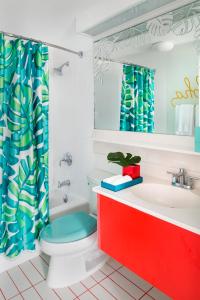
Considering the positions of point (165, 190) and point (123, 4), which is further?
point (123, 4)

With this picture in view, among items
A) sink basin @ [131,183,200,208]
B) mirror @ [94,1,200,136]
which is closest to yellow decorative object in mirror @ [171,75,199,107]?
mirror @ [94,1,200,136]

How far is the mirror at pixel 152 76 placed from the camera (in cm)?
144

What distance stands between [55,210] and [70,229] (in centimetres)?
47

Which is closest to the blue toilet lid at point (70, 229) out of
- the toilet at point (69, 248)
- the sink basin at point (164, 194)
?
the toilet at point (69, 248)

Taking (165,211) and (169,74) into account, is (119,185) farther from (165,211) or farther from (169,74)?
(169,74)

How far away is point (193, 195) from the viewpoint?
1.37m

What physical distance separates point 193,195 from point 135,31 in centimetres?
128

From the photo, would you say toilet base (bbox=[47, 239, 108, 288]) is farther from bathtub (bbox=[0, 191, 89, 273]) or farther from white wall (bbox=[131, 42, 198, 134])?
white wall (bbox=[131, 42, 198, 134])

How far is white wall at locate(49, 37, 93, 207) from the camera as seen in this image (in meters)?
2.18

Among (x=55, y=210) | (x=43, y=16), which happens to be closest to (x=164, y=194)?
(x=55, y=210)

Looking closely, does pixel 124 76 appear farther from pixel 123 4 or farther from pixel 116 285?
pixel 116 285

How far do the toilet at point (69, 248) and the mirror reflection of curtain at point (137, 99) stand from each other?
59cm

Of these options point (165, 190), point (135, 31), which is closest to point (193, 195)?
point (165, 190)

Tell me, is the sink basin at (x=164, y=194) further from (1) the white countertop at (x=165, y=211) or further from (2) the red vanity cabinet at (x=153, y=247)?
(2) the red vanity cabinet at (x=153, y=247)
